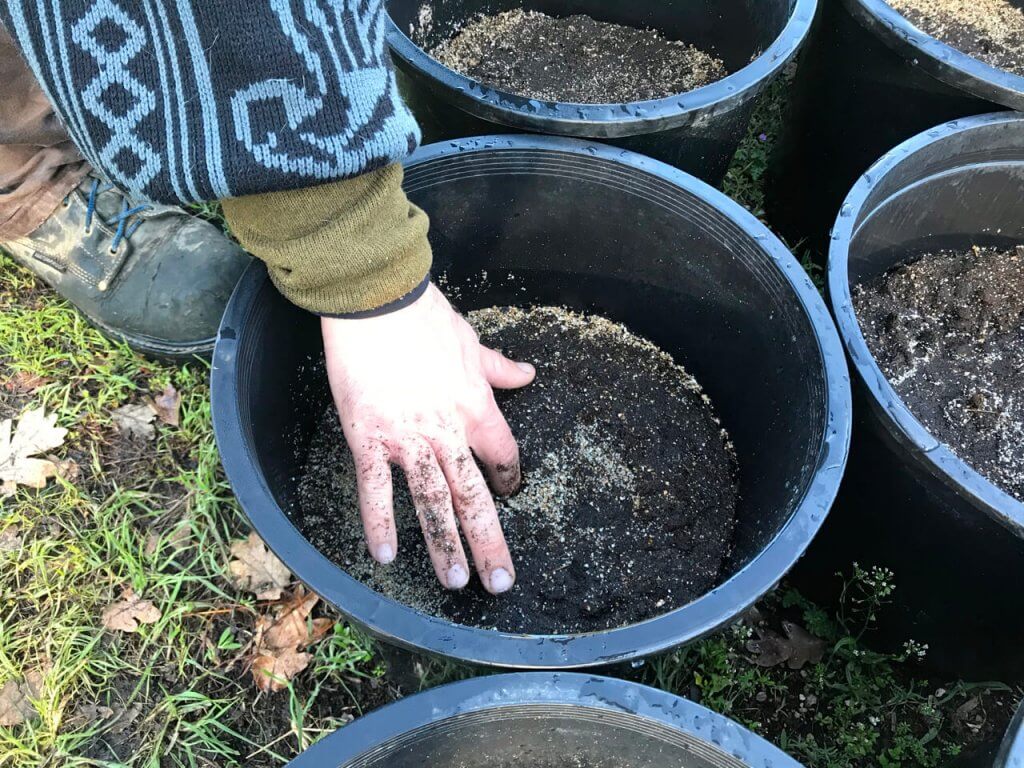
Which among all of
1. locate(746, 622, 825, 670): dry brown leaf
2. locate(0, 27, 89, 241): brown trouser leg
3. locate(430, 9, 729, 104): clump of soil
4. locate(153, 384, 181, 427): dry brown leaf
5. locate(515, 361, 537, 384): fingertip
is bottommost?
locate(746, 622, 825, 670): dry brown leaf

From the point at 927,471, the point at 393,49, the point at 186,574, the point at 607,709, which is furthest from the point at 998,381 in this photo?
the point at 186,574

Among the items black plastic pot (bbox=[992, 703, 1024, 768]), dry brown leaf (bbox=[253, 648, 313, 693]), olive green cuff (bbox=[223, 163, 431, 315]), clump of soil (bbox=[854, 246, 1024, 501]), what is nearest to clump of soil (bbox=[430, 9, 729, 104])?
clump of soil (bbox=[854, 246, 1024, 501])

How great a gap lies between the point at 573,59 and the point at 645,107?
740 millimetres

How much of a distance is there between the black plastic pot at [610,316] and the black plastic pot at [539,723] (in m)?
0.03

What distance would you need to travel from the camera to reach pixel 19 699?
126 cm

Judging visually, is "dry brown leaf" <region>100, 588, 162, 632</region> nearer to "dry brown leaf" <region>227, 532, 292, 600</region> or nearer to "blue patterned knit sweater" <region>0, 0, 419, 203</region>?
"dry brown leaf" <region>227, 532, 292, 600</region>

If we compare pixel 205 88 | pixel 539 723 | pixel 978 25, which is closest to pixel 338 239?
pixel 205 88

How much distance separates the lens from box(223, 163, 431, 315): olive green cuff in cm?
96

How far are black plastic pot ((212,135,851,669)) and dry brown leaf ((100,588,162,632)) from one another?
320 millimetres

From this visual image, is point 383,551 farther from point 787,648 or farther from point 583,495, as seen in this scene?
point 787,648

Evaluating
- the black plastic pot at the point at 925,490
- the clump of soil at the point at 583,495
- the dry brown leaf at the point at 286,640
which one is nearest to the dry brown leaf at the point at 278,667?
the dry brown leaf at the point at 286,640

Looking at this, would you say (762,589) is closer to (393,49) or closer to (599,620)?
(599,620)

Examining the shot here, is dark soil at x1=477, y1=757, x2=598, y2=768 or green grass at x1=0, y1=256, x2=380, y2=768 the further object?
→ green grass at x1=0, y1=256, x2=380, y2=768

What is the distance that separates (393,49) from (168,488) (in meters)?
0.88
